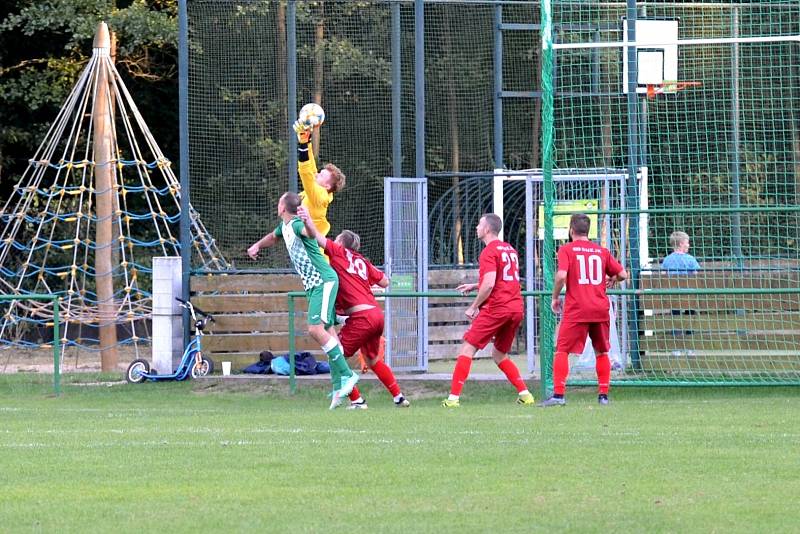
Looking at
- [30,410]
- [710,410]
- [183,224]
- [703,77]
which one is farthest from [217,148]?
[710,410]

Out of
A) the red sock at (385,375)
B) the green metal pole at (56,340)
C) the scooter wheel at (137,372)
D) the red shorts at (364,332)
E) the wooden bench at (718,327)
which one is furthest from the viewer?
the scooter wheel at (137,372)

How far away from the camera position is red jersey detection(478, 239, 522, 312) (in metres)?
13.3

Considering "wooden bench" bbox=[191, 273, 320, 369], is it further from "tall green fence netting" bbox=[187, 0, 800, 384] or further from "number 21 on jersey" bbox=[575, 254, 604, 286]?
"number 21 on jersey" bbox=[575, 254, 604, 286]

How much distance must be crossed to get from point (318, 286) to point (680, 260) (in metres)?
5.11

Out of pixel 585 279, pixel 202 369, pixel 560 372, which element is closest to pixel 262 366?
pixel 202 369

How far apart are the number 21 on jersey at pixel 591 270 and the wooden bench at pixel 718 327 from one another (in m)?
2.29

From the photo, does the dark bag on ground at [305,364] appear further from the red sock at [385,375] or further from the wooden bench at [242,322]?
the red sock at [385,375]

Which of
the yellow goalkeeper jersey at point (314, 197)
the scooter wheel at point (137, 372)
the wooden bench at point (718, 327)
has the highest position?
the yellow goalkeeper jersey at point (314, 197)

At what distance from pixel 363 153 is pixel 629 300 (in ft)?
16.8

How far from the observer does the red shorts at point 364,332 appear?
1336 cm

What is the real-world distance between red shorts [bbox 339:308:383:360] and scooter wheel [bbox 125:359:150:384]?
490cm

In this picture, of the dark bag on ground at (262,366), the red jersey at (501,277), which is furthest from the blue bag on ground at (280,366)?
the red jersey at (501,277)

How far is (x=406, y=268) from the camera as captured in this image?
17594mm

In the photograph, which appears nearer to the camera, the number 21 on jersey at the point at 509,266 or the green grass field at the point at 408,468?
the green grass field at the point at 408,468
